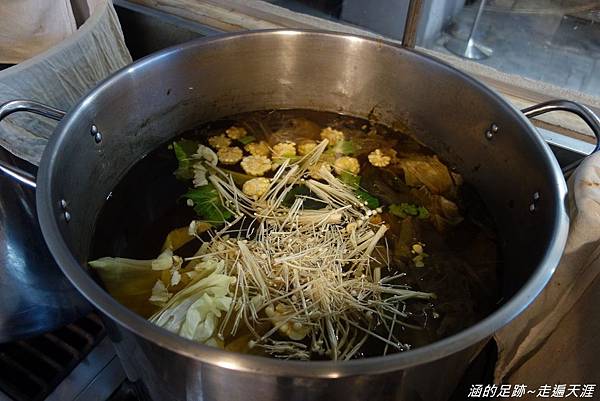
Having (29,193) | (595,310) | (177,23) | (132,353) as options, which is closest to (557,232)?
(595,310)

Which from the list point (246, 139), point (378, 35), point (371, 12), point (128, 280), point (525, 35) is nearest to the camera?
point (128, 280)

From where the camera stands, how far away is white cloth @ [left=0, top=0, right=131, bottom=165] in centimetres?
146

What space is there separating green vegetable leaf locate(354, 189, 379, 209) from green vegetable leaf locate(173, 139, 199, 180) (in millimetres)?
548

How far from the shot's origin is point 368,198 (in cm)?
166

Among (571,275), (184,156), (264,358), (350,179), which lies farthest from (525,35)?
(264,358)

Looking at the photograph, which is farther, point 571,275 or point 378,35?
point 378,35

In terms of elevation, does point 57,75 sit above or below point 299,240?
above

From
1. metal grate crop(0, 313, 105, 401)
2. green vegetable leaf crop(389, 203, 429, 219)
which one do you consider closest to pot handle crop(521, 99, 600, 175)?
green vegetable leaf crop(389, 203, 429, 219)

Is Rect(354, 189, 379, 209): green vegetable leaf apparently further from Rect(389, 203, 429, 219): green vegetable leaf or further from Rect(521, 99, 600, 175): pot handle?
Rect(521, 99, 600, 175): pot handle

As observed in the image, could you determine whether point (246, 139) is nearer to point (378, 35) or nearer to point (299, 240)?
point (299, 240)

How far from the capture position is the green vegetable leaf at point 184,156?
171 centimetres

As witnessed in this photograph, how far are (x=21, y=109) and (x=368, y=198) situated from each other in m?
1.00

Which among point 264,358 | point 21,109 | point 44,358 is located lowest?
point 44,358

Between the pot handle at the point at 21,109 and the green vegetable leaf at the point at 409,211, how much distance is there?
0.99 metres
